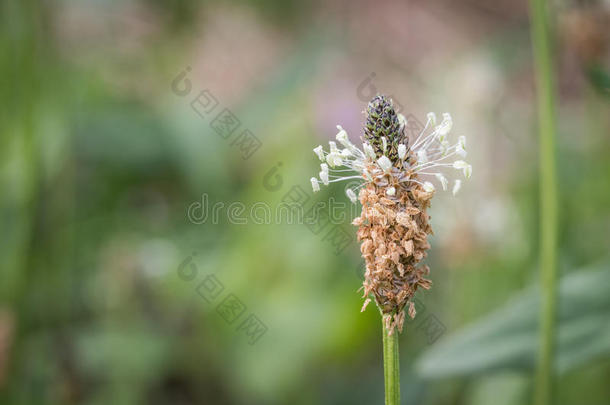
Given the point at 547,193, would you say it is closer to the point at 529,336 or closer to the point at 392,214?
the point at 529,336

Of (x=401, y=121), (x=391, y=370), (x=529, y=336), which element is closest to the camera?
(x=391, y=370)

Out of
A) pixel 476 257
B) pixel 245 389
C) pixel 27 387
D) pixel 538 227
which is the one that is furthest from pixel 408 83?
pixel 27 387

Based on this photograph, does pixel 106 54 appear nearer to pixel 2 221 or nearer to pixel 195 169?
pixel 195 169

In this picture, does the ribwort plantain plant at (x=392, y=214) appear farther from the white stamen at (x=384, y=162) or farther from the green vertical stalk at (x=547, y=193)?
the green vertical stalk at (x=547, y=193)

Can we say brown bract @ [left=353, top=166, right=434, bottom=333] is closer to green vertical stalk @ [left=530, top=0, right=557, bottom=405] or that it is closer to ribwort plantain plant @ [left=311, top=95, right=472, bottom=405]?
ribwort plantain plant @ [left=311, top=95, right=472, bottom=405]

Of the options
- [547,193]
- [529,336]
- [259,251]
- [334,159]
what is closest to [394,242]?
[334,159]

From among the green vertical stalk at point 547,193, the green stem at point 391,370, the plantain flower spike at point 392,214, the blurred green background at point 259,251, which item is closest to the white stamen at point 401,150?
the plantain flower spike at point 392,214
